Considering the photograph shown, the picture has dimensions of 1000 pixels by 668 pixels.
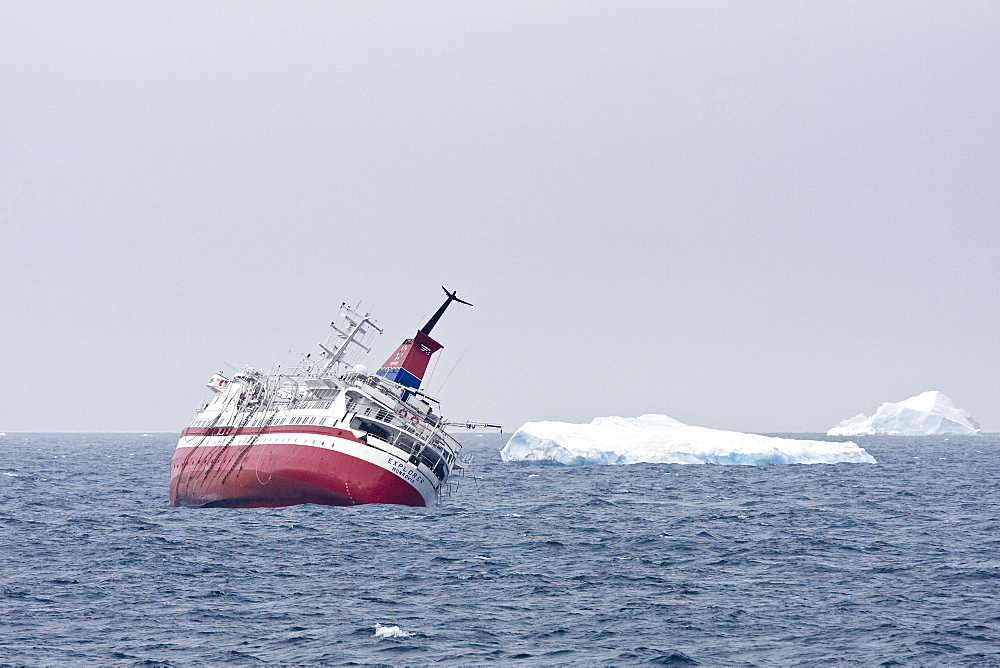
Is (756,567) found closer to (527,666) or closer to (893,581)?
(893,581)

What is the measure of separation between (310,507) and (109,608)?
22362 millimetres

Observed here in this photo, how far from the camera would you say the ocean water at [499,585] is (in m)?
23.0

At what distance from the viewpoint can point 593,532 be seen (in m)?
43.4

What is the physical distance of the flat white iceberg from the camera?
100m

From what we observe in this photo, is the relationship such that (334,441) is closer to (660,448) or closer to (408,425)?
(408,425)

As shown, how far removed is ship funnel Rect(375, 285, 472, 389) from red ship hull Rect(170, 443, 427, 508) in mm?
7465

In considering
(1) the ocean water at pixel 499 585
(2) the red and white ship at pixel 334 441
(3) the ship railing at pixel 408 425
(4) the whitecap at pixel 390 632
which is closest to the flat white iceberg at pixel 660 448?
(1) the ocean water at pixel 499 585

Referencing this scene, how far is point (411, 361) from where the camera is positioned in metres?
53.6

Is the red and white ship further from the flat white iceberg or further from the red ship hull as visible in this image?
the flat white iceberg

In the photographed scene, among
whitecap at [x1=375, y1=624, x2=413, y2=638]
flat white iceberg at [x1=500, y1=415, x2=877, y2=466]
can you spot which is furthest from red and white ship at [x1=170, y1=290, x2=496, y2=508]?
flat white iceberg at [x1=500, y1=415, x2=877, y2=466]

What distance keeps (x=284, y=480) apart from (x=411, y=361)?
9869 mm

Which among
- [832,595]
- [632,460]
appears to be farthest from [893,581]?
[632,460]

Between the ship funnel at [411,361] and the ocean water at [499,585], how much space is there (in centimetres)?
740

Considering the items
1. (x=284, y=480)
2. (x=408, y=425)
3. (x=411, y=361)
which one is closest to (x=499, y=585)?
(x=408, y=425)
